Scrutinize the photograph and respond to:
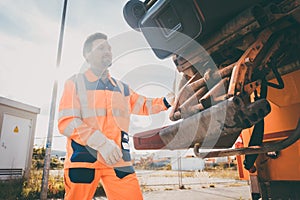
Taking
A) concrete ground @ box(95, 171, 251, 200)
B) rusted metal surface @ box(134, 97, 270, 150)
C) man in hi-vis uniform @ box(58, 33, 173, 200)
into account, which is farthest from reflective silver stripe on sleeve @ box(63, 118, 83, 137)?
concrete ground @ box(95, 171, 251, 200)

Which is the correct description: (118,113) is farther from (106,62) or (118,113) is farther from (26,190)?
(26,190)

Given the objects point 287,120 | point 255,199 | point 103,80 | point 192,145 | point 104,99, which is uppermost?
point 103,80

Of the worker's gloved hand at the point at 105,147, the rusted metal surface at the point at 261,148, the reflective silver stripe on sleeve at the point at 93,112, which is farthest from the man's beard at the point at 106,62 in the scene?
the rusted metal surface at the point at 261,148

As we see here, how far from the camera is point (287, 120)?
1850 millimetres

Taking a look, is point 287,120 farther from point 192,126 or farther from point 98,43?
point 98,43

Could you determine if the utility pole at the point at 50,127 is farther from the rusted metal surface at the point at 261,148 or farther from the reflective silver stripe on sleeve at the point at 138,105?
the rusted metal surface at the point at 261,148

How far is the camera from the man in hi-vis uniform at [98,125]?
A: 75.2 inches

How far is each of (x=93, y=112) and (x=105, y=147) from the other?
1.15 feet

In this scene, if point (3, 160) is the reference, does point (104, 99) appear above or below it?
above

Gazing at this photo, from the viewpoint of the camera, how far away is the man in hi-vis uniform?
6.26 ft

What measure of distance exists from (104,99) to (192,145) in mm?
908

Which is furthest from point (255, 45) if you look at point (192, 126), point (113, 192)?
point (113, 192)

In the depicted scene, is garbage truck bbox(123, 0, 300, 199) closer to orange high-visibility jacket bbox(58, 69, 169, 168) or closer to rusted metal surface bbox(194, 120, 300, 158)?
rusted metal surface bbox(194, 120, 300, 158)

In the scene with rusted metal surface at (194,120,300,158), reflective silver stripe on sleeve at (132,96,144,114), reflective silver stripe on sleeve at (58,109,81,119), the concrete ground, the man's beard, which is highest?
the man's beard
